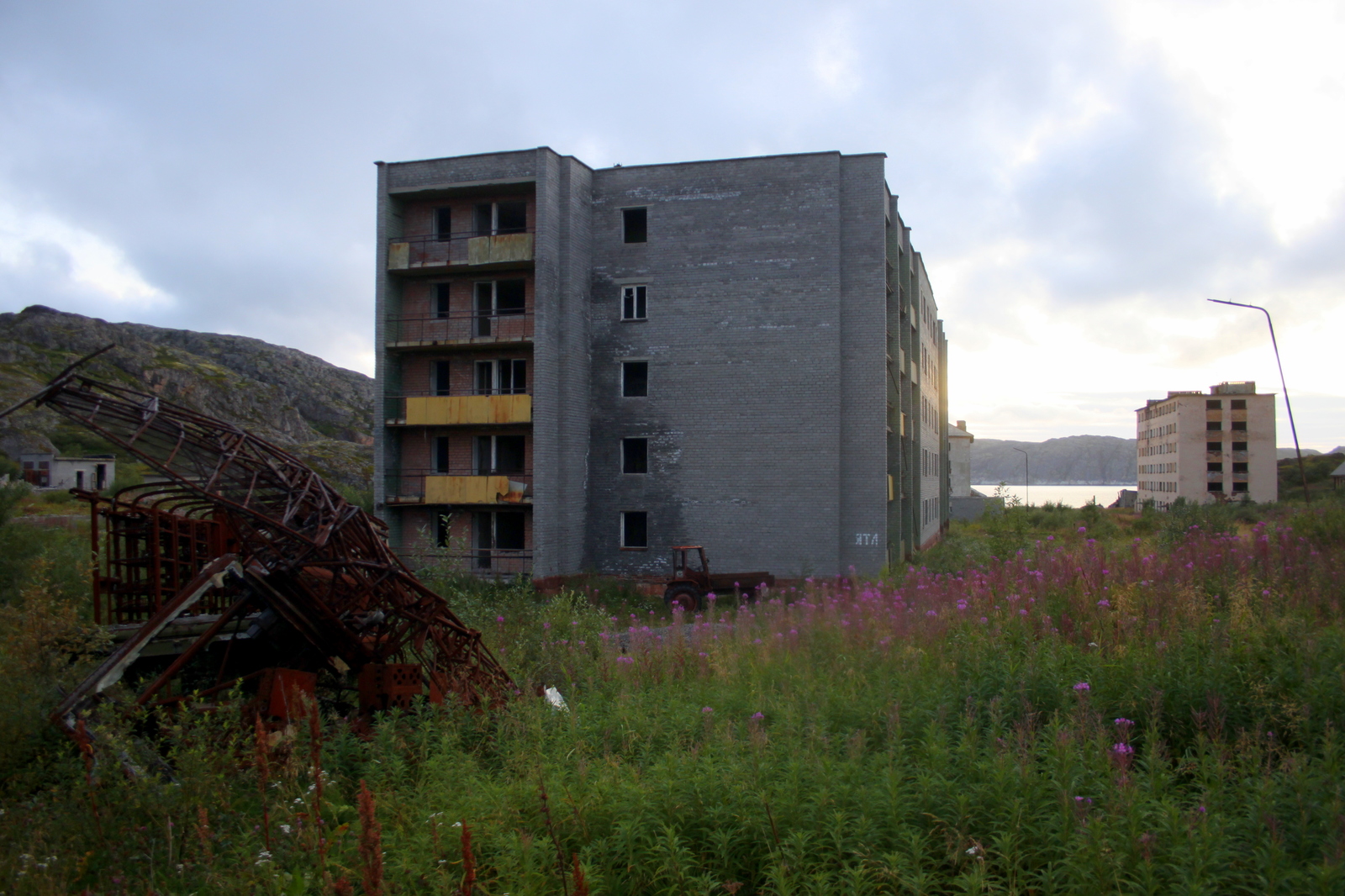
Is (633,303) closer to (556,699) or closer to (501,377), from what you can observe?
(501,377)

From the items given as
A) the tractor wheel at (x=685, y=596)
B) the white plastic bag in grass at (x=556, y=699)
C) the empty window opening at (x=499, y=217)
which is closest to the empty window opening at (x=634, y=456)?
the tractor wheel at (x=685, y=596)

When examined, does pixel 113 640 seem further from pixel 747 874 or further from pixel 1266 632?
pixel 1266 632

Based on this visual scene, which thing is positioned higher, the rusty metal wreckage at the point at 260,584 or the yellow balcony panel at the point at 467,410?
the yellow balcony panel at the point at 467,410

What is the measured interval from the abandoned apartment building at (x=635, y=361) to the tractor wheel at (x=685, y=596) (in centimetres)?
246

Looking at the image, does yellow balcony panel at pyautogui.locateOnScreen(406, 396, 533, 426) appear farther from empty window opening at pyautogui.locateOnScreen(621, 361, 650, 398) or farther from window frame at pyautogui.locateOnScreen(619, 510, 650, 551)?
window frame at pyautogui.locateOnScreen(619, 510, 650, 551)

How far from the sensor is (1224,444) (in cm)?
8038

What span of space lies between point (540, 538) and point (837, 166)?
1438cm

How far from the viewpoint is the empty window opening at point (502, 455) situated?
25.5 m

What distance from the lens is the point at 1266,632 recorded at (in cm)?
646

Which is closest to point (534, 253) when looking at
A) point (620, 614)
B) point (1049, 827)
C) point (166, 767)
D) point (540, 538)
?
point (540, 538)

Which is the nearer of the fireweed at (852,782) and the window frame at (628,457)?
the fireweed at (852,782)

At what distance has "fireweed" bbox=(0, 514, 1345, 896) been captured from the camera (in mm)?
4031

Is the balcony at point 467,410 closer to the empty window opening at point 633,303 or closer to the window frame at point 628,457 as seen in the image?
the window frame at point 628,457

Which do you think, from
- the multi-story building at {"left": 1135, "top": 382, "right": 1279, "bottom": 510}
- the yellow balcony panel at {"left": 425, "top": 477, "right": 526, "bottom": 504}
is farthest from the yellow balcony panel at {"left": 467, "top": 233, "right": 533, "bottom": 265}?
the multi-story building at {"left": 1135, "top": 382, "right": 1279, "bottom": 510}
